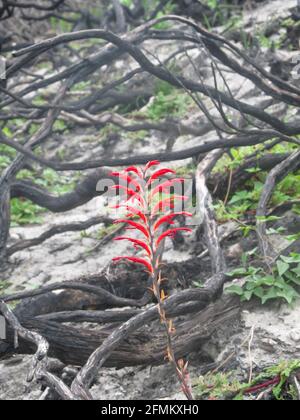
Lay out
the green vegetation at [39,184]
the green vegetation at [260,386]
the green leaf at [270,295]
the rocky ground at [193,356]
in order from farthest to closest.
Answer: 1. the green vegetation at [39,184]
2. the green leaf at [270,295]
3. the rocky ground at [193,356]
4. the green vegetation at [260,386]

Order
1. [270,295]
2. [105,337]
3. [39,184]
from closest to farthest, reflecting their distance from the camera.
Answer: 1. [105,337]
2. [270,295]
3. [39,184]

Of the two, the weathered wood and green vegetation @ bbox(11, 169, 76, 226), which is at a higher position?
green vegetation @ bbox(11, 169, 76, 226)

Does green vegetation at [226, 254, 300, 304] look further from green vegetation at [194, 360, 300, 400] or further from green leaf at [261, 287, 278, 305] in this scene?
green vegetation at [194, 360, 300, 400]

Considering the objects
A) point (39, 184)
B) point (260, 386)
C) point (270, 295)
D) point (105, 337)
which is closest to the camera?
point (260, 386)

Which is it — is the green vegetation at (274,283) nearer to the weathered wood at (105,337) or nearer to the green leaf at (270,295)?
the green leaf at (270,295)

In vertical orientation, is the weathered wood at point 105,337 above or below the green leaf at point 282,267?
below

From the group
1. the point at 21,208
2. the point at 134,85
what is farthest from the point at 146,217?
the point at 134,85

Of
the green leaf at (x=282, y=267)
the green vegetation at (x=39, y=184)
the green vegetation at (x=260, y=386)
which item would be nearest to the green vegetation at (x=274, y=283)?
the green leaf at (x=282, y=267)

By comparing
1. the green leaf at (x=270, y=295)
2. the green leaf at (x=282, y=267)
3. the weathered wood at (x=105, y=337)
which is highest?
the green leaf at (x=282, y=267)

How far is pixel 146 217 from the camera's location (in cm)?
191

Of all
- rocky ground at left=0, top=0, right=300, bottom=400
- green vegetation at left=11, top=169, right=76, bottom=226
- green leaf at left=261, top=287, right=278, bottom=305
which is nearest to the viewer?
rocky ground at left=0, top=0, right=300, bottom=400

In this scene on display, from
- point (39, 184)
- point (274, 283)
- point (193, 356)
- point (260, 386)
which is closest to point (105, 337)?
point (193, 356)

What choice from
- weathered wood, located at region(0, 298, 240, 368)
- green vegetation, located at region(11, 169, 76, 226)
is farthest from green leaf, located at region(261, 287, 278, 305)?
green vegetation, located at region(11, 169, 76, 226)

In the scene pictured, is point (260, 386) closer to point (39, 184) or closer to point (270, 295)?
point (270, 295)
